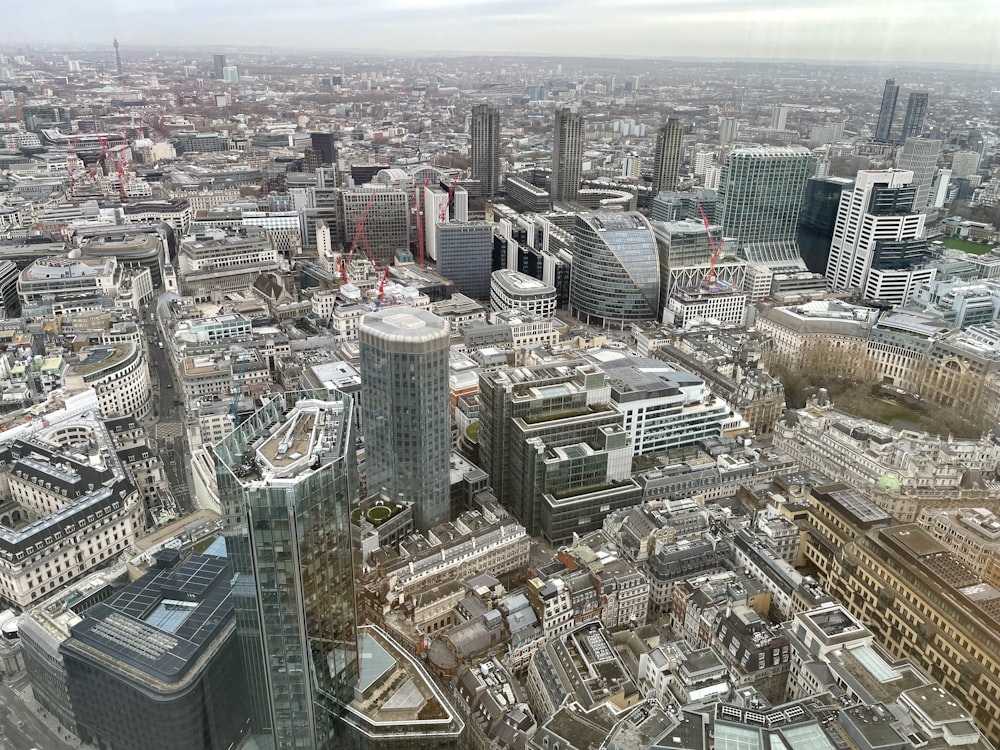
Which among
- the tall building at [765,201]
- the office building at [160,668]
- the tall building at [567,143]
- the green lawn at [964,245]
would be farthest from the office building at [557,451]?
the green lawn at [964,245]

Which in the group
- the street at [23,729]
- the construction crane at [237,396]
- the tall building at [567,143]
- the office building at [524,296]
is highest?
the tall building at [567,143]

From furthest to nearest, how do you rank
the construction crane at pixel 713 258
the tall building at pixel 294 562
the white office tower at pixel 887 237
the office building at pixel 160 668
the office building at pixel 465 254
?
the office building at pixel 465 254 < the white office tower at pixel 887 237 < the construction crane at pixel 713 258 < the office building at pixel 160 668 < the tall building at pixel 294 562

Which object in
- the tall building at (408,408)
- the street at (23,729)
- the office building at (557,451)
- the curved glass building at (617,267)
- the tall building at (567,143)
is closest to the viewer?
the street at (23,729)

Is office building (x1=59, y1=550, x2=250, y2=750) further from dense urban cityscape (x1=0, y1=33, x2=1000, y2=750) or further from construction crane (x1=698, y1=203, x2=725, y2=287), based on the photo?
construction crane (x1=698, y1=203, x2=725, y2=287)

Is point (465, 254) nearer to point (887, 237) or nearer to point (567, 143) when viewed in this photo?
point (567, 143)

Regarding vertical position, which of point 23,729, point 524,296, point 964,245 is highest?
point 964,245

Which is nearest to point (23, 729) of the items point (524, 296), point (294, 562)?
point (294, 562)

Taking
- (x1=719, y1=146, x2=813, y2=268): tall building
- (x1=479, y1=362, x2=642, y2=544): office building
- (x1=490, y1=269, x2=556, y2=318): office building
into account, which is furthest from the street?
(x1=719, y1=146, x2=813, y2=268): tall building

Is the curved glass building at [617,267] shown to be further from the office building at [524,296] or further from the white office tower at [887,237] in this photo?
the white office tower at [887,237]
